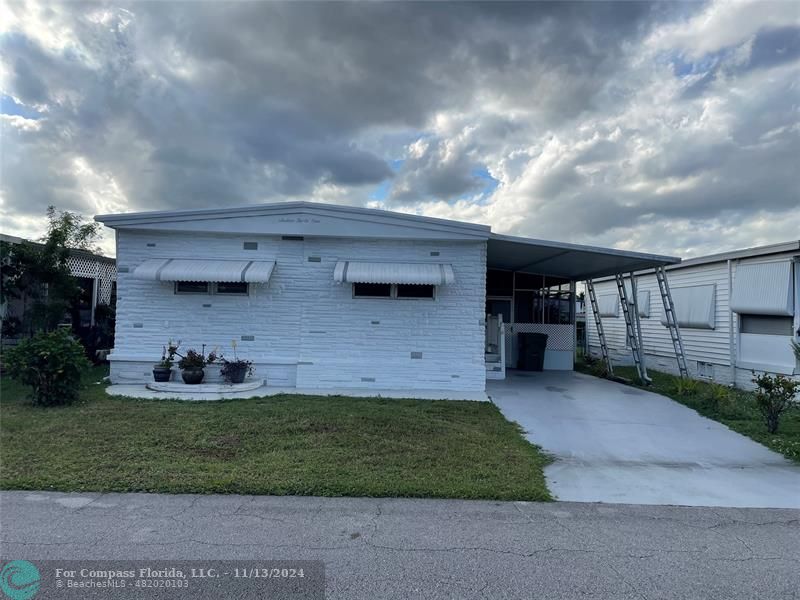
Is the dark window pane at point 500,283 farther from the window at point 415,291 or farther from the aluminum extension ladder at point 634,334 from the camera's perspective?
the window at point 415,291

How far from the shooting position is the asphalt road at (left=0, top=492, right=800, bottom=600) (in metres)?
3.08

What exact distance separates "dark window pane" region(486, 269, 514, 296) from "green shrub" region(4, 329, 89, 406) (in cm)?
1068

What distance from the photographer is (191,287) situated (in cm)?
973

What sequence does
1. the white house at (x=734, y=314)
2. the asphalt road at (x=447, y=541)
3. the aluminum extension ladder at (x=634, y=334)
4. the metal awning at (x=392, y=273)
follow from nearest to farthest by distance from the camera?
the asphalt road at (x=447, y=541) < the metal awning at (x=392, y=273) < the white house at (x=734, y=314) < the aluminum extension ladder at (x=634, y=334)

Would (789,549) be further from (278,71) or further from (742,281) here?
(278,71)

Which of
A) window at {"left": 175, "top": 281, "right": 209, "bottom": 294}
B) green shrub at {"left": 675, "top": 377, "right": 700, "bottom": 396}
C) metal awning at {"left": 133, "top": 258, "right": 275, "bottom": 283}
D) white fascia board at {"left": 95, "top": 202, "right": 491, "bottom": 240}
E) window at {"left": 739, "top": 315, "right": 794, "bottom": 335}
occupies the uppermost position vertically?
white fascia board at {"left": 95, "top": 202, "right": 491, "bottom": 240}

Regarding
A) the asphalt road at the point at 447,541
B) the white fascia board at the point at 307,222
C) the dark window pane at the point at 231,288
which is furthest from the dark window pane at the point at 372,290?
the asphalt road at the point at 447,541

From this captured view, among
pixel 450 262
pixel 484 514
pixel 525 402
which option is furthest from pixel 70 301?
pixel 484 514

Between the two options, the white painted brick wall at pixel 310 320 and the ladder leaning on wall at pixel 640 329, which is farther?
the ladder leaning on wall at pixel 640 329

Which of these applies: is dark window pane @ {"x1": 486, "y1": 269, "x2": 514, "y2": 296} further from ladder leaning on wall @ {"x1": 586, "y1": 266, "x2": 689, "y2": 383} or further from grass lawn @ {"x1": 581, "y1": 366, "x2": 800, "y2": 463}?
grass lawn @ {"x1": 581, "y1": 366, "x2": 800, "y2": 463}

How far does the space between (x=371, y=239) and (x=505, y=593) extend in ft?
24.6

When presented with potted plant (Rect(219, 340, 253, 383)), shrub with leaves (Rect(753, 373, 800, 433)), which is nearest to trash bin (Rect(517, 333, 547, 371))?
shrub with leaves (Rect(753, 373, 800, 433))

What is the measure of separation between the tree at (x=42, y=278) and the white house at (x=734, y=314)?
16.3 m

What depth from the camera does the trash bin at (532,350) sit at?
1379 cm
